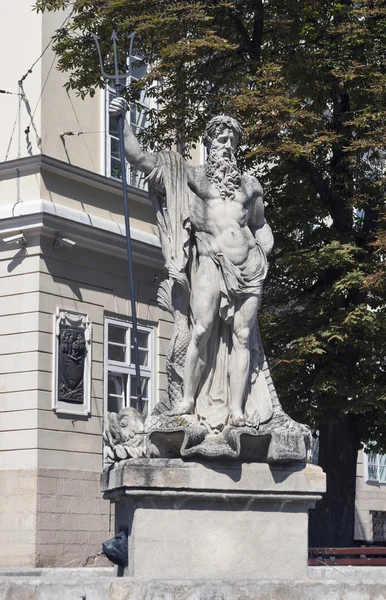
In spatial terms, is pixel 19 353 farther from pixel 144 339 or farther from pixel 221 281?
pixel 221 281

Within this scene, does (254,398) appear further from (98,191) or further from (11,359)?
(98,191)

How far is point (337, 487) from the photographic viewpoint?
1812 cm

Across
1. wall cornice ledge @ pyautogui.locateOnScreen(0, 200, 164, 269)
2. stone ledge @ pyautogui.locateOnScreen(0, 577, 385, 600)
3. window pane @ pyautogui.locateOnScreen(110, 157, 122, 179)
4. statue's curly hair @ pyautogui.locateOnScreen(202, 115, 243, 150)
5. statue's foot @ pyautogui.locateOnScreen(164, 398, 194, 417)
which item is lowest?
stone ledge @ pyautogui.locateOnScreen(0, 577, 385, 600)

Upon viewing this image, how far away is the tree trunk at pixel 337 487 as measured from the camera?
59.0ft

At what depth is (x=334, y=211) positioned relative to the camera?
18.5 m

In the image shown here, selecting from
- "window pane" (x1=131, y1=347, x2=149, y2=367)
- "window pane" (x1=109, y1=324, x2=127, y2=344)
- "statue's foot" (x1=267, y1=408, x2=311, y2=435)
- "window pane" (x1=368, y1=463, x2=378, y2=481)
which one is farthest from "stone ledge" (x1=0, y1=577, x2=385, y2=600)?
"window pane" (x1=368, y1=463, x2=378, y2=481)

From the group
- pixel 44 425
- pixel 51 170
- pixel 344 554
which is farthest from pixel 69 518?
pixel 344 554

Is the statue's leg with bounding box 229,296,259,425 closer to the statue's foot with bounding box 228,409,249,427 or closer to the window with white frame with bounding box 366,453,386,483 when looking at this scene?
the statue's foot with bounding box 228,409,249,427

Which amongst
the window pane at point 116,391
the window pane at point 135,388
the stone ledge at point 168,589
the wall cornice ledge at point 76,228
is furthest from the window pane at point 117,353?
the stone ledge at point 168,589

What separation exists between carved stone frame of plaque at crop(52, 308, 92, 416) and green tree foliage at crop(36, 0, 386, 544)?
11.3 ft

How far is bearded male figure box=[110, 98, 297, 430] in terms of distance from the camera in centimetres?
940

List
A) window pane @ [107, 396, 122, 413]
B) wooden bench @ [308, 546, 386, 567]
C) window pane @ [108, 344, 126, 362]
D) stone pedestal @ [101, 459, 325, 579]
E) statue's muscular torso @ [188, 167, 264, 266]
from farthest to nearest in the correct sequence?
window pane @ [108, 344, 126, 362], window pane @ [107, 396, 122, 413], wooden bench @ [308, 546, 386, 567], statue's muscular torso @ [188, 167, 264, 266], stone pedestal @ [101, 459, 325, 579]

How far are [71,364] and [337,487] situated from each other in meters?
4.84

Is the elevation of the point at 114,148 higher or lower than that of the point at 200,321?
higher
